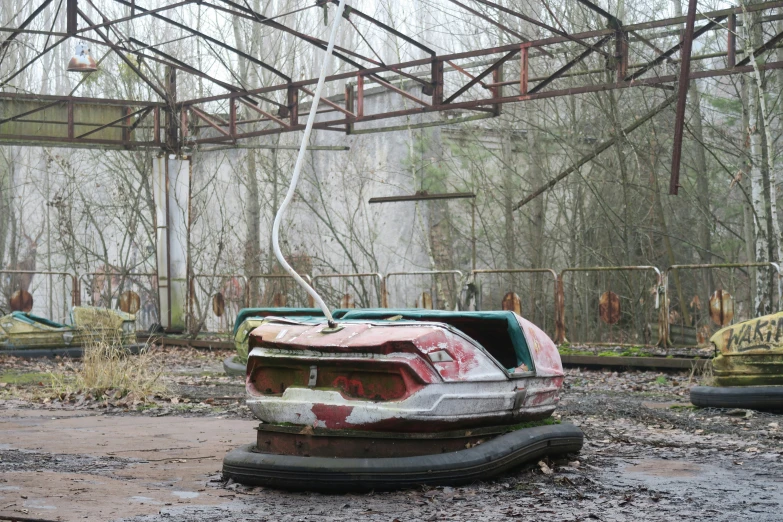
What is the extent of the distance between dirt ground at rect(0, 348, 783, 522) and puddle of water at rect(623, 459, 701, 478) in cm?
1

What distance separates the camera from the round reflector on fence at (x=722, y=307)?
1413cm

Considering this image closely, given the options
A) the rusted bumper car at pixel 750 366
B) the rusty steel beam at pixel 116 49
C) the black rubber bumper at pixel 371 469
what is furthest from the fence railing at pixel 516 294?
the black rubber bumper at pixel 371 469

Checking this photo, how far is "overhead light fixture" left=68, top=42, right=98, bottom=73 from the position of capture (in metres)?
15.1

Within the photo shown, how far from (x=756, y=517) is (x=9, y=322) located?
1440 cm

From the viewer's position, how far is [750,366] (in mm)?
8602

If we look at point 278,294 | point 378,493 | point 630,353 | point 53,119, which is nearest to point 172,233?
point 278,294

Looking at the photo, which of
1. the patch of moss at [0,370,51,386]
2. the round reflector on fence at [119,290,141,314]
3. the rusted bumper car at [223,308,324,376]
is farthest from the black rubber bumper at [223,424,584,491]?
the round reflector on fence at [119,290,141,314]

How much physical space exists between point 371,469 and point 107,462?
2.02m

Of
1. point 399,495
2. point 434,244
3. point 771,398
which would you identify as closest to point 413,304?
point 434,244

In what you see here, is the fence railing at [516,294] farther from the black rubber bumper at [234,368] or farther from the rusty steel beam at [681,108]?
the rusty steel beam at [681,108]

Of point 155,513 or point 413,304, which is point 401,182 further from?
point 155,513

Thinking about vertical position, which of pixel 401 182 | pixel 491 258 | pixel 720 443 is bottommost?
pixel 720 443

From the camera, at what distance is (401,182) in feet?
81.9

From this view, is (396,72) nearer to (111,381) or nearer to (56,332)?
(56,332)
